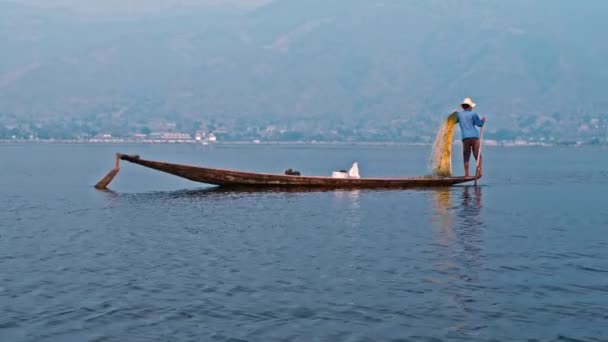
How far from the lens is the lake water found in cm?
1372

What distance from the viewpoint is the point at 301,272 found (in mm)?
18000

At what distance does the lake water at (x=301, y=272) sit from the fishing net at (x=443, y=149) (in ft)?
25.3

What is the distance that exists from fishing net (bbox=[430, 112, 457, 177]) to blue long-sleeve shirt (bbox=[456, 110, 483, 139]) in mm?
373

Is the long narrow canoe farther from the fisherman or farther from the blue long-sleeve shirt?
the blue long-sleeve shirt

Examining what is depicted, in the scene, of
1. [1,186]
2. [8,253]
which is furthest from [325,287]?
[1,186]

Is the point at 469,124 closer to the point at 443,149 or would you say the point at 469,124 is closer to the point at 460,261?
the point at 443,149

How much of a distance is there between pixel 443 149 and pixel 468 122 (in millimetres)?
1955

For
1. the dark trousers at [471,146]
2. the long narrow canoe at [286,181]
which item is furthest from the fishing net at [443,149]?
the long narrow canoe at [286,181]

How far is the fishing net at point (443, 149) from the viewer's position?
130 ft

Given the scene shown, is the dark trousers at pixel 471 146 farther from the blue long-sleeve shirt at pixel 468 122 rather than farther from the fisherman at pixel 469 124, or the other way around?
the blue long-sleeve shirt at pixel 468 122

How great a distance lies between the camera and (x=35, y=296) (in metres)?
15.6

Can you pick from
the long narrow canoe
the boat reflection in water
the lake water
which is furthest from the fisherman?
the lake water

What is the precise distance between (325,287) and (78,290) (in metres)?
4.52

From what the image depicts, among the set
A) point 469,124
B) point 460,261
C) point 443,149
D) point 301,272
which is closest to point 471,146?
point 469,124
